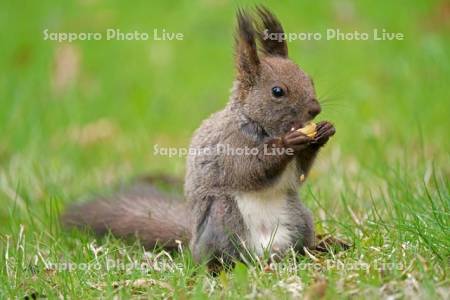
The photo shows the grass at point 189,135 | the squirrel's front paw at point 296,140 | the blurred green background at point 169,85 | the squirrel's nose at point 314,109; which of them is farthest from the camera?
the blurred green background at point 169,85

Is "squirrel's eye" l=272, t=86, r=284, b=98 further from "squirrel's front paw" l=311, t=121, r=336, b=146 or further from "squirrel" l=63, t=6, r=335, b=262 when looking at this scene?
"squirrel's front paw" l=311, t=121, r=336, b=146

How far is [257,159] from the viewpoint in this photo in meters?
3.62

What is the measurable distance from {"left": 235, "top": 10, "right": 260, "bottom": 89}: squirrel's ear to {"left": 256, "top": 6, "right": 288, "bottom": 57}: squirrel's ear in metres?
0.08

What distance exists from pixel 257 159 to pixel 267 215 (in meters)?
0.25

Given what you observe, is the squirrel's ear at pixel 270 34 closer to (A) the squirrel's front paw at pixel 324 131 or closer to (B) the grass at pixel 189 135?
(A) the squirrel's front paw at pixel 324 131

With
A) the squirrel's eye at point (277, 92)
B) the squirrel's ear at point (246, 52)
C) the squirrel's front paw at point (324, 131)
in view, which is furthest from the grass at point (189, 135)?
the squirrel's ear at point (246, 52)

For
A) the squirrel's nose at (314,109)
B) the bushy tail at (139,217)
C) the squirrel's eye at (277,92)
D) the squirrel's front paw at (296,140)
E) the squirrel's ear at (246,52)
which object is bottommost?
the bushy tail at (139,217)

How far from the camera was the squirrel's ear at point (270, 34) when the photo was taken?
3.79 meters

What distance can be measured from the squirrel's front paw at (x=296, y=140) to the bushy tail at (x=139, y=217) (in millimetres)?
660

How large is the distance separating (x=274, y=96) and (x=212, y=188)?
0.48 m

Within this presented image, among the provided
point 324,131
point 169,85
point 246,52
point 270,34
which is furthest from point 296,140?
point 169,85

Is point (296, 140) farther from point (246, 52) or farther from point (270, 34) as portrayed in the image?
point (270, 34)

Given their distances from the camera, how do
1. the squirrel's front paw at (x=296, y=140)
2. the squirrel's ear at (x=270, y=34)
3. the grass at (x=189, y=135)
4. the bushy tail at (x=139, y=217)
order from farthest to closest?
1. the bushy tail at (x=139, y=217)
2. the squirrel's ear at (x=270, y=34)
3. the squirrel's front paw at (x=296, y=140)
4. the grass at (x=189, y=135)

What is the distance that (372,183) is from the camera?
15.2ft
